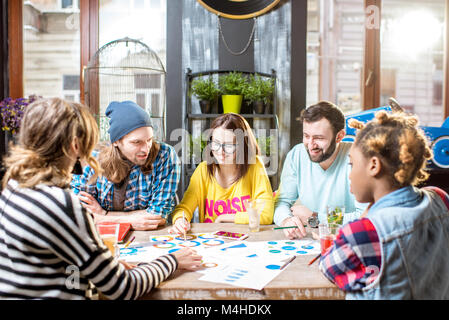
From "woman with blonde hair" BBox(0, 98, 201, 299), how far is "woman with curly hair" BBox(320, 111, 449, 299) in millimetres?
572

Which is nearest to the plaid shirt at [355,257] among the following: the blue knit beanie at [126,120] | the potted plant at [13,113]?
the blue knit beanie at [126,120]

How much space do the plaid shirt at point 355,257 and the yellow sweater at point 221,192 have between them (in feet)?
3.33

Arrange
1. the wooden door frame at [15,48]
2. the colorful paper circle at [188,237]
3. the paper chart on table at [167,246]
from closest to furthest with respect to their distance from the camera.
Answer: the paper chart on table at [167,246] → the colorful paper circle at [188,237] → the wooden door frame at [15,48]

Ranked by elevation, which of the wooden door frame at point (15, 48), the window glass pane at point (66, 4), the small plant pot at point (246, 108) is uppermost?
the window glass pane at point (66, 4)

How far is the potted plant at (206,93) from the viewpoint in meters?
3.02

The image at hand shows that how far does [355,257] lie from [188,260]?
A: 51cm

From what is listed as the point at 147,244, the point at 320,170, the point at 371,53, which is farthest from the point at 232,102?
the point at 147,244

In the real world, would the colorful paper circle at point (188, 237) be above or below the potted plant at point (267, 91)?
below

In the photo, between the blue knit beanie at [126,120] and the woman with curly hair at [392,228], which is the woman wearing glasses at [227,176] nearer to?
the blue knit beanie at [126,120]

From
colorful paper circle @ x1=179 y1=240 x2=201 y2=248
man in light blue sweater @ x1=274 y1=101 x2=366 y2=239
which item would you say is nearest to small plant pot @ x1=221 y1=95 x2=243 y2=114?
man in light blue sweater @ x1=274 y1=101 x2=366 y2=239

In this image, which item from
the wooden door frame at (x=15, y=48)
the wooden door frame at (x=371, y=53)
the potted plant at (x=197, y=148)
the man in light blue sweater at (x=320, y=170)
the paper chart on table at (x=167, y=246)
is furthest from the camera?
the wooden door frame at (x=371, y=53)

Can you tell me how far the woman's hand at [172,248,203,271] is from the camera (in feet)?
3.99

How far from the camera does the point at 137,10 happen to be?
137 inches

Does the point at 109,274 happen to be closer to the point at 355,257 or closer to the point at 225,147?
the point at 355,257
